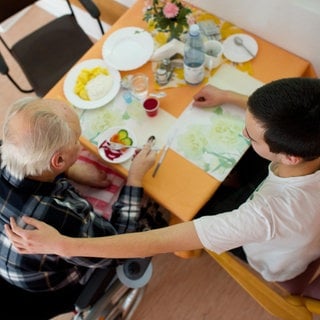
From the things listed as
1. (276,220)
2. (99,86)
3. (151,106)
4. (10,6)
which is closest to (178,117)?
(151,106)

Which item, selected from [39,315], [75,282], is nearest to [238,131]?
[75,282]

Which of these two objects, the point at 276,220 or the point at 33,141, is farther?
the point at 33,141

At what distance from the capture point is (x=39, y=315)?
130 cm

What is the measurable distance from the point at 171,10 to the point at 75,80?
495mm

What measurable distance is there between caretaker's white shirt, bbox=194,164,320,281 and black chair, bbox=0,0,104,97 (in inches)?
53.2

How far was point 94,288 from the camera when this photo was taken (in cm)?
120

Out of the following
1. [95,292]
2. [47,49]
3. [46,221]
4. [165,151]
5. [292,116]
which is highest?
[292,116]

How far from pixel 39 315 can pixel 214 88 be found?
1.05 metres

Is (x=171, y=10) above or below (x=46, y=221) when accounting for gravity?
above

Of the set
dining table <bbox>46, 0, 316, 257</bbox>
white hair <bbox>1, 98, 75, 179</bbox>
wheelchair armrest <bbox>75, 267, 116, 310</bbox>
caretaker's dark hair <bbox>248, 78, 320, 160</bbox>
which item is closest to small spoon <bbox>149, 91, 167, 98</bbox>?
dining table <bbox>46, 0, 316, 257</bbox>

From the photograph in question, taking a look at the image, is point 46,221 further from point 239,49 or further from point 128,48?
point 239,49

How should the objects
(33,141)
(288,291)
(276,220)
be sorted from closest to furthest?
(276,220)
(33,141)
(288,291)

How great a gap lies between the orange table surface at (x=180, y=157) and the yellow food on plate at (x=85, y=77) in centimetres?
7

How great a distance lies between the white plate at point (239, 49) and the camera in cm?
154
